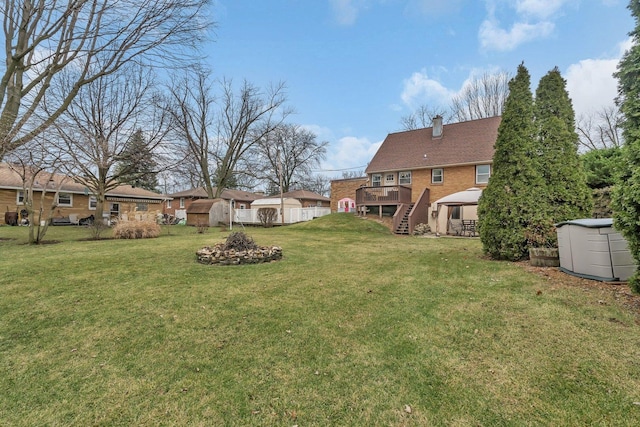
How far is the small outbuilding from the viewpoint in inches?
889

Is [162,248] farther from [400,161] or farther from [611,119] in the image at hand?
[611,119]

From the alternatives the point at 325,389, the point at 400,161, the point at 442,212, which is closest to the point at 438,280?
the point at 325,389

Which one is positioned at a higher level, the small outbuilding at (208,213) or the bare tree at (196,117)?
the bare tree at (196,117)

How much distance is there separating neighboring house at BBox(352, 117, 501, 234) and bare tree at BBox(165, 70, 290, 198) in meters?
14.0

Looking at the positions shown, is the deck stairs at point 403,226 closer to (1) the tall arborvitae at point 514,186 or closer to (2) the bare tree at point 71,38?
(1) the tall arborvitae at point 514,186

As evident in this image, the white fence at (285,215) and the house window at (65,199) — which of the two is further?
the white fence at (285,215)

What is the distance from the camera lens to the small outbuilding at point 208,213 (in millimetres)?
22578

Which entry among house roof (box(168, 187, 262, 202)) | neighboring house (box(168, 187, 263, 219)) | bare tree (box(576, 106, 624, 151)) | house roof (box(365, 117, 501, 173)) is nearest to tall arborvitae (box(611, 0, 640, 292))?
house roof (box(365, 117, 501, 173))

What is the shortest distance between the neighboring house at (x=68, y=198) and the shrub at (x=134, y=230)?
11.2ft

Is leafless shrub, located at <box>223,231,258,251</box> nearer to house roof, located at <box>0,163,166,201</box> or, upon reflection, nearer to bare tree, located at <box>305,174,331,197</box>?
house roof, located at <box>0,163,166,201</box>

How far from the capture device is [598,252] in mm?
4598

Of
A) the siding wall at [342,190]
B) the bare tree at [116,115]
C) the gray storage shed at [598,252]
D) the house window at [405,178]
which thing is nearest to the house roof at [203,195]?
the bare tree at [116,115]

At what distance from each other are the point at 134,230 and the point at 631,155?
15294mm

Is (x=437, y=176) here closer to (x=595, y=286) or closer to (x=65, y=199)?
(x=595, y=286)
